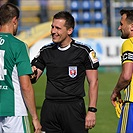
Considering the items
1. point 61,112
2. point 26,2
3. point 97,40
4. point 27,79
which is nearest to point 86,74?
point 61,112

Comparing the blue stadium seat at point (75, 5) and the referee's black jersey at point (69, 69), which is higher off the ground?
the blue stadium seat at point (75, 5)

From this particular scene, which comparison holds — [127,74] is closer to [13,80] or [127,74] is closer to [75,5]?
[13,80]

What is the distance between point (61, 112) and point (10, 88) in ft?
2.54

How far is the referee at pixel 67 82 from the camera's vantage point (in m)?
4.88

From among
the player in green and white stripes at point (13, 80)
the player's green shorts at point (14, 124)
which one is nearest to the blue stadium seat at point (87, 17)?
the player in green and white stripes at point (13, 80)

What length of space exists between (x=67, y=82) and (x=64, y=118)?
1.22 ft

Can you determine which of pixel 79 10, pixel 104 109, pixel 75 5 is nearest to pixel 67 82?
pixel 104 109

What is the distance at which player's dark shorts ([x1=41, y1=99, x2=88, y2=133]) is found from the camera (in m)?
4.88

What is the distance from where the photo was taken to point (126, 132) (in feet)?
15.5

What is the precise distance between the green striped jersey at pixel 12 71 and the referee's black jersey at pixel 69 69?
0.64m

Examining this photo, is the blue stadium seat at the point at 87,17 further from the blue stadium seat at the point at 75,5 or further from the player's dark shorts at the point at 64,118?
the player's dark shorts at the point at 64,118

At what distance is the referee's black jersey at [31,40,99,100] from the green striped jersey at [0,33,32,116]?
64 cm

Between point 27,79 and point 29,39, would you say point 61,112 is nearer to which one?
point 27,79

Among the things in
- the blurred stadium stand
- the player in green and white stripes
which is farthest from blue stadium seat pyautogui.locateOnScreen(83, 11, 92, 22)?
the player in green and white stripes
